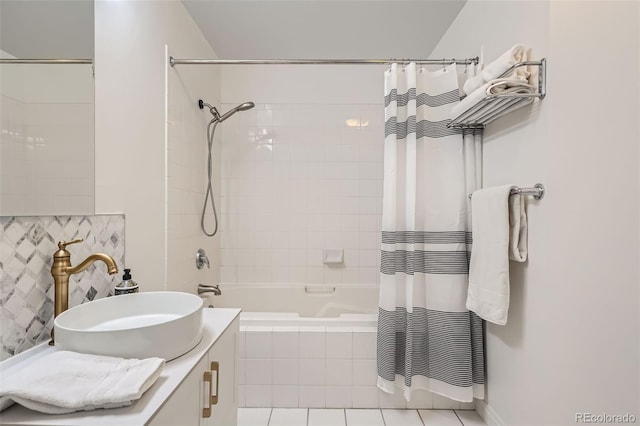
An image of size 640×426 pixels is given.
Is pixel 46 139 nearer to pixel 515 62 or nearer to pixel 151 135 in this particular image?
pixel 151 135

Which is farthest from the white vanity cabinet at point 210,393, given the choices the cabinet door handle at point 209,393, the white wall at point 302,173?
the white wall at point 302,173

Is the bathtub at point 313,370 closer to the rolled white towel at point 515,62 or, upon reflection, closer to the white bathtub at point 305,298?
the white bathtub at point 305,298

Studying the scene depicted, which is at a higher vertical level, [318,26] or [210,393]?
[318,26]

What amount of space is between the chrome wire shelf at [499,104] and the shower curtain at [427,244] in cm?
14

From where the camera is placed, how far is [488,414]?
173 centimetres

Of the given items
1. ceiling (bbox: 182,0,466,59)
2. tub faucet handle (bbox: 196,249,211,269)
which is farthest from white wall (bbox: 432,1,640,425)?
tub faucet handle (bbox: 196,249,211,269)

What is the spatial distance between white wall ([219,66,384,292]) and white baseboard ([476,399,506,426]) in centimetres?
125

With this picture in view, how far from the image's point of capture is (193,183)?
2.33 meters

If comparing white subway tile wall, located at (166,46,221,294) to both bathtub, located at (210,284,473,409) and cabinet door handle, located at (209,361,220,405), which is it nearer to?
bathtub, located at (210,284,473,409)

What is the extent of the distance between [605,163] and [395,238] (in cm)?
93

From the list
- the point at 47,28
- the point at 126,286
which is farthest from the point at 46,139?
the point at 126,286

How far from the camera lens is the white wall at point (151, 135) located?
1.39m

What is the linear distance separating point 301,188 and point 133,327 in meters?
2.07

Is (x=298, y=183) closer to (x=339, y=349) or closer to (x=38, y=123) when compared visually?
(x=339, y=349)
